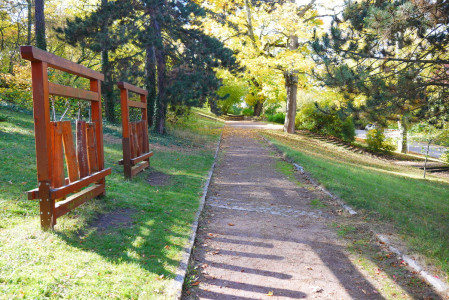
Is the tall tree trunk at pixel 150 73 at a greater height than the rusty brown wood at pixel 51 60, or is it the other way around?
the tall tree trunk at pixel 150 73

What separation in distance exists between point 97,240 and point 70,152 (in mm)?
1403

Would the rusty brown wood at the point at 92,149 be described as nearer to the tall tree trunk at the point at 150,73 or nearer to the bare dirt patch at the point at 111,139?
the bare dirt patch at the point at 111,139

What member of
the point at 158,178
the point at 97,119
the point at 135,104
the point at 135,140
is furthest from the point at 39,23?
the point at 97,119

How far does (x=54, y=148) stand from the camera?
176 inches

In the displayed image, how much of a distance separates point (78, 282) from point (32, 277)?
0.40 meters

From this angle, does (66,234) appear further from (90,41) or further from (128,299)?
(90,41)

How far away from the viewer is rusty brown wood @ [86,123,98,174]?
219 inches

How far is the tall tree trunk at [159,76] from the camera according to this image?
14289mm

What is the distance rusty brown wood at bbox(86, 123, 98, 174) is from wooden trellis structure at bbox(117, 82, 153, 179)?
86.5 inches

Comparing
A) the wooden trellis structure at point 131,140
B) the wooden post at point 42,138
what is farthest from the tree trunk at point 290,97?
the wooden post at point 42,138

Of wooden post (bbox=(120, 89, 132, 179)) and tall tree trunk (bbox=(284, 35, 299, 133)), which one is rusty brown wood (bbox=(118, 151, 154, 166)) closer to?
wooden post (bbox=(120, 89, 132, 179))

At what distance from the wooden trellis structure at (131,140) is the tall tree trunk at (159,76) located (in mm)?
5860

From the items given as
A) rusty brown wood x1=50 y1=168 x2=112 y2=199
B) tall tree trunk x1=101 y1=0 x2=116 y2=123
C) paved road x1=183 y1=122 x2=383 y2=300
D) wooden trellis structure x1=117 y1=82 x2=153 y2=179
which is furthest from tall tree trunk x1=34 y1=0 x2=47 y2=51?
rusty brown wood x1=50 y1=168 x2=112 y2=199

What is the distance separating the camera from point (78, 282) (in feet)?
10.7
